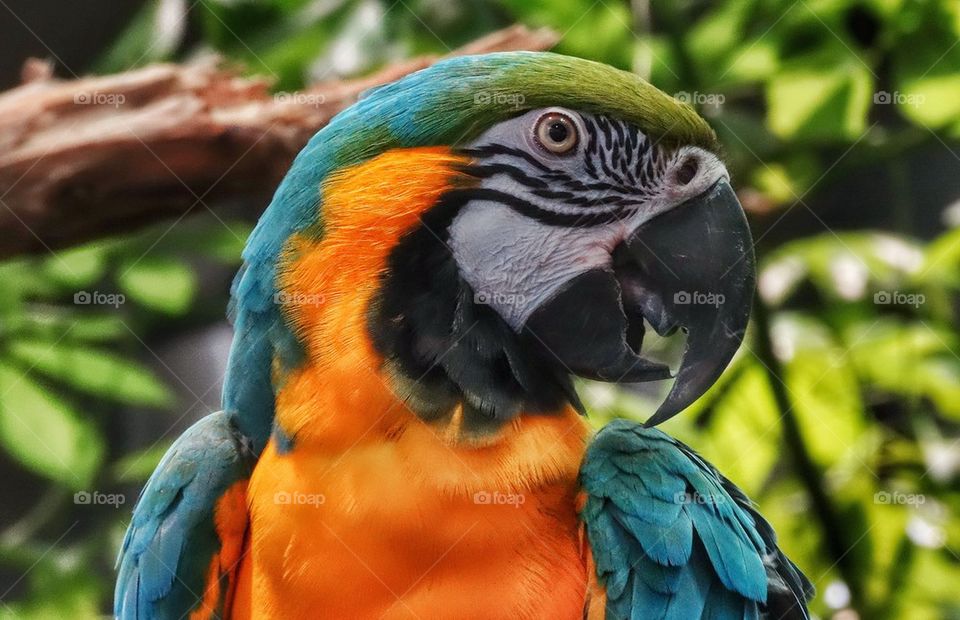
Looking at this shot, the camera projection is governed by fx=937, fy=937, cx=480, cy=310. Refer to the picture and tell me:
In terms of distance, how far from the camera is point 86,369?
71.1 inches

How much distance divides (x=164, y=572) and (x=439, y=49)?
1.25 m

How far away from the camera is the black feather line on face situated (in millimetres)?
1030

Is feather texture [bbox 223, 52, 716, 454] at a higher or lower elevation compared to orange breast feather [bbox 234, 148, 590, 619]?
higher
